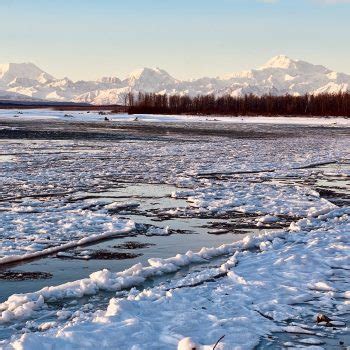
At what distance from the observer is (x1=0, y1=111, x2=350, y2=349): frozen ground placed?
564cm

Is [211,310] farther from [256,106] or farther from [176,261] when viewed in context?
[256,106]

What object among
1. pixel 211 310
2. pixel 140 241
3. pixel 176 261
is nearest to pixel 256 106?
pixel 140 241

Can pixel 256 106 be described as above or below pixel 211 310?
above

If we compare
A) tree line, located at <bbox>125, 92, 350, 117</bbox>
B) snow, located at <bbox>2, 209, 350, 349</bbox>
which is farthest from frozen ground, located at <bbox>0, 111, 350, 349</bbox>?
tree line, located at <bbox>125, 92, 350, 117</bbox>

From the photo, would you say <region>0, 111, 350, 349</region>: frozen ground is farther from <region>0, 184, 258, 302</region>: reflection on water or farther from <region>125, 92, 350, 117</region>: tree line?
<region>125, 92, 350, 117</region>: tree line

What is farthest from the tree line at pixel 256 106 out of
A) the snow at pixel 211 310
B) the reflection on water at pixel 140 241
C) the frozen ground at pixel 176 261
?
the snow at pixel 211 310

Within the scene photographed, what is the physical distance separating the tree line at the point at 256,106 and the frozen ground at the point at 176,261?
3630 inches

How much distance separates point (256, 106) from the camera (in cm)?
11819

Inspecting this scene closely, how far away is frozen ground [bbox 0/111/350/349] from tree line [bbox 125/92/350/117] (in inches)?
3630

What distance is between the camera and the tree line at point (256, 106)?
357 feet

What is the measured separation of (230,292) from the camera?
690 centimetres

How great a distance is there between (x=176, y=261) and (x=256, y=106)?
4417 inches

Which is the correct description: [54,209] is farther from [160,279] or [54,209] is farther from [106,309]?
[106,309]

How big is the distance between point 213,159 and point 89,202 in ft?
37.5
